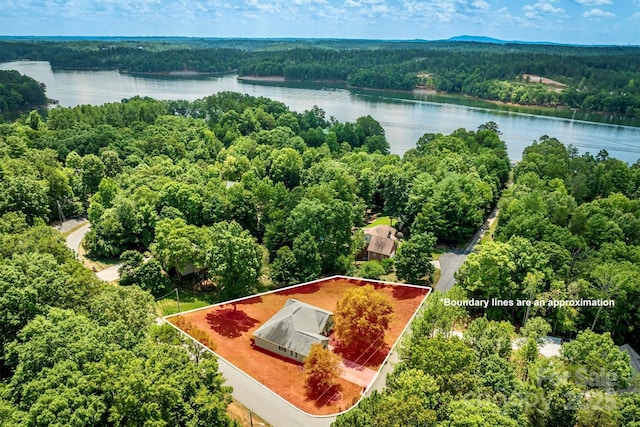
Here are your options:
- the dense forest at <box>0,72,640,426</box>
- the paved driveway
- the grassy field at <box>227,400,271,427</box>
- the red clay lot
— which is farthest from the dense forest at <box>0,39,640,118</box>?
the grassy field at <box>227,400,271,427</box>

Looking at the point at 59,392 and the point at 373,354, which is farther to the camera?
the point at 373,354

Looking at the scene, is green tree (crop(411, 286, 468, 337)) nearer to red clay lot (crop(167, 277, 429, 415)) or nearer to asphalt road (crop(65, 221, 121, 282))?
red clay lot (crop(167, 277, 429, 415))

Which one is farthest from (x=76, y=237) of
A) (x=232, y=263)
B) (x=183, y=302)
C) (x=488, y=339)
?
(x=488, y=339)

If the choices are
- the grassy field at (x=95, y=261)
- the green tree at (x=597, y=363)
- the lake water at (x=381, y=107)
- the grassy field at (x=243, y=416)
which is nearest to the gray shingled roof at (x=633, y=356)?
the green tree at (x=597, y=363)

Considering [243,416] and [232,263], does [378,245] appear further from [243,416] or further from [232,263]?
[243,416]

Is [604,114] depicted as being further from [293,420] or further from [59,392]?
[59,392]

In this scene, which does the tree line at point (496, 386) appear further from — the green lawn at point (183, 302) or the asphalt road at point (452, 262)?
the green lawn at point (183, 302)

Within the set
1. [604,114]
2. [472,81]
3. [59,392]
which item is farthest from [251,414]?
[472,81]
